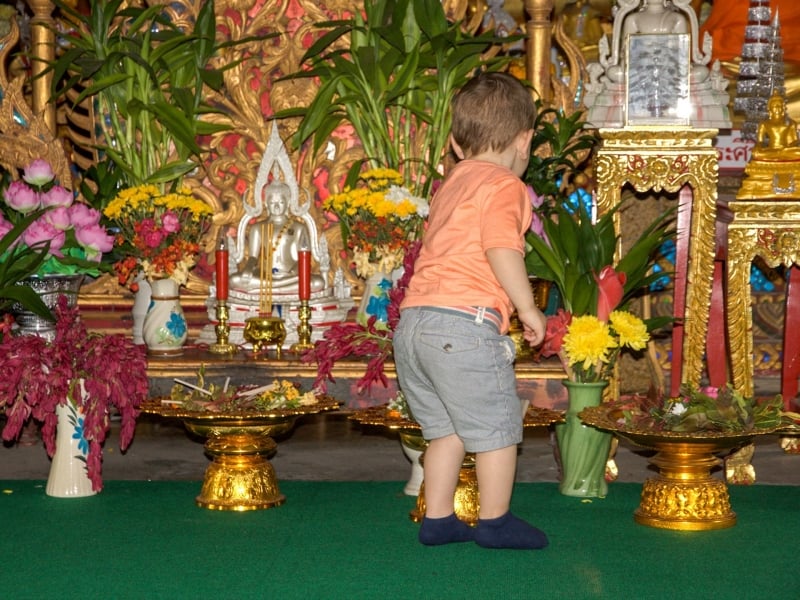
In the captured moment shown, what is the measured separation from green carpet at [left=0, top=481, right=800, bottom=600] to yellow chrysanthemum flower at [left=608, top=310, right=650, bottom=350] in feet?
1.90

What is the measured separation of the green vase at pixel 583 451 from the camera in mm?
4512

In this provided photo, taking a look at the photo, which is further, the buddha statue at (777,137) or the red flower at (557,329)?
the buddha statue at (777,137)

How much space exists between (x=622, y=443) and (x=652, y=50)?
5.46ft

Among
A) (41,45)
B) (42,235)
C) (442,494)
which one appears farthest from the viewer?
(41,45)

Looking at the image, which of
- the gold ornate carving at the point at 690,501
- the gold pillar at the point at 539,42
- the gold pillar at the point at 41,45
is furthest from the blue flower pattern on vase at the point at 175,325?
the gold ornate carving at the point at 690,501

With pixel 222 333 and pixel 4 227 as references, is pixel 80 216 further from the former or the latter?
pixel 222 333

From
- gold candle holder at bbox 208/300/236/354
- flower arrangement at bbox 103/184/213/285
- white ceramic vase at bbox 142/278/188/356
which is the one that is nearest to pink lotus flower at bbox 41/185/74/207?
flower arrangement at bbox 103/184/213/285

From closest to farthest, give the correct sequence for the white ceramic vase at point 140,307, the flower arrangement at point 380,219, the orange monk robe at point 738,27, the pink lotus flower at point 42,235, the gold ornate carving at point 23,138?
the pink lotus flower at point 42,235 → the flower arrangement at point 380,219 → the white ceramic vase at point 140,307 → the gold ornate carving at point 23,138 → the orange monk robe at point 738,27

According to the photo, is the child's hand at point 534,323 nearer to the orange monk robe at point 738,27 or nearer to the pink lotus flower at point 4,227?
the pink lotus flower at point 4,227

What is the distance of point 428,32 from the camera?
568 cm

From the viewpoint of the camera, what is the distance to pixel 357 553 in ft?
12.2

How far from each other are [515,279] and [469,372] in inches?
12.1

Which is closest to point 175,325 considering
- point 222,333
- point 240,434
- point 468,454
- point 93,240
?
point 222,333

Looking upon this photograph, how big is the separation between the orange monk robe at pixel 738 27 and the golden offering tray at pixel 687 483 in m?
4.40
